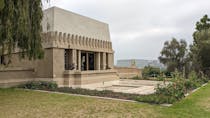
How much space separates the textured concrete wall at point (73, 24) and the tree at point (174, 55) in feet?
42.8

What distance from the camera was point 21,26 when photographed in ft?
27.1

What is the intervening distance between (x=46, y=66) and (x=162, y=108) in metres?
9.73

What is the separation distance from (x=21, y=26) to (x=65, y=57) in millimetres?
8030

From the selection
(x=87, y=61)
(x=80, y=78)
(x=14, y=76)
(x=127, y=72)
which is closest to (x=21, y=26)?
(x=14, y=76)

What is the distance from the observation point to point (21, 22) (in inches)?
322

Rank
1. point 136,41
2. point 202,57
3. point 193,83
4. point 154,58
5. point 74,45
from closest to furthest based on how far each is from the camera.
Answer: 1. point 193,83
2. point 74,45
3. point 202,57
4. point 136,41
5. point 154,58

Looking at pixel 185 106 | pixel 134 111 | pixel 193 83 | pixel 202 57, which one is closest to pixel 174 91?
pixel 185 106

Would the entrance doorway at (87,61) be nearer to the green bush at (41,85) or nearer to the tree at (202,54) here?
the green bush at (41,85)

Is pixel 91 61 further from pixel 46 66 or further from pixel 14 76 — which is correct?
pixel 14 76

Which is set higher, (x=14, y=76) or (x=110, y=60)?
(x=110, y=60)

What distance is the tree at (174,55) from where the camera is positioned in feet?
97.5

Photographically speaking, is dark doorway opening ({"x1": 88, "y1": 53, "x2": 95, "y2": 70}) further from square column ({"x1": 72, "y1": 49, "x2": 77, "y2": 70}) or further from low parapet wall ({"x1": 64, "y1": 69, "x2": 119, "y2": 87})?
square column ({"x1": 72, "y1": 49, "x2": 77, "y2": 70})

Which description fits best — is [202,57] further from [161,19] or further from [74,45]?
[74,45]

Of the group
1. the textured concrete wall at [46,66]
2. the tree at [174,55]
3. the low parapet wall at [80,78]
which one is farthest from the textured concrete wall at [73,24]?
the tree at [174,55]
